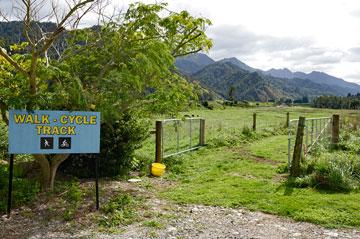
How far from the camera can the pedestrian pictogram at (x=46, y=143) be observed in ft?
22.4

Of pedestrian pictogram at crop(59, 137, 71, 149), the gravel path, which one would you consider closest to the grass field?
the gravel path

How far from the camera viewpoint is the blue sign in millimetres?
6672

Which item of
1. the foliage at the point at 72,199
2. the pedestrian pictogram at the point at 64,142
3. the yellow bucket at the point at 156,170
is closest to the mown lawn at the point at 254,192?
the yellow bucket at the point at 156,170

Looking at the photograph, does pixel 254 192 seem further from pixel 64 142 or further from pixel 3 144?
pixel 3 144

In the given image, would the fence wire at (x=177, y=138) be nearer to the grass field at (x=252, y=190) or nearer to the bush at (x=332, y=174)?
the grass field at (x=252, y=190)

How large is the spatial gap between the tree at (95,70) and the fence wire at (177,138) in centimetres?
367

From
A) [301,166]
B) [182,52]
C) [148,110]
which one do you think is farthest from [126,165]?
[301,166]

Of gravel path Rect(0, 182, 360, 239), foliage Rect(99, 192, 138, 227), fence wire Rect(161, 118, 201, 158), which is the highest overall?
fence wire Rect(161, 118, 201, 158)

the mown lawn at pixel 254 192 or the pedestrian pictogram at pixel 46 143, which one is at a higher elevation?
the pedestrian pictogram at pixel 46 143

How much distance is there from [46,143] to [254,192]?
469cm

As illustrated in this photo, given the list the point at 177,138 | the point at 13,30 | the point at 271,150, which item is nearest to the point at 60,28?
the point at 13,30

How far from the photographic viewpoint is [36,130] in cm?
677

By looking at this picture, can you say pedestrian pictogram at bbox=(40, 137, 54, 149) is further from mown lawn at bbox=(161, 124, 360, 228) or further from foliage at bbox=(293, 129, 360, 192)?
foliage at bbox=(293, 129, 360, 192)

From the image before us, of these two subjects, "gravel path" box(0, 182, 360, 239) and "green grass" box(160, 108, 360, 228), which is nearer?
"gravel path" box(0, 182, 360, 239)
